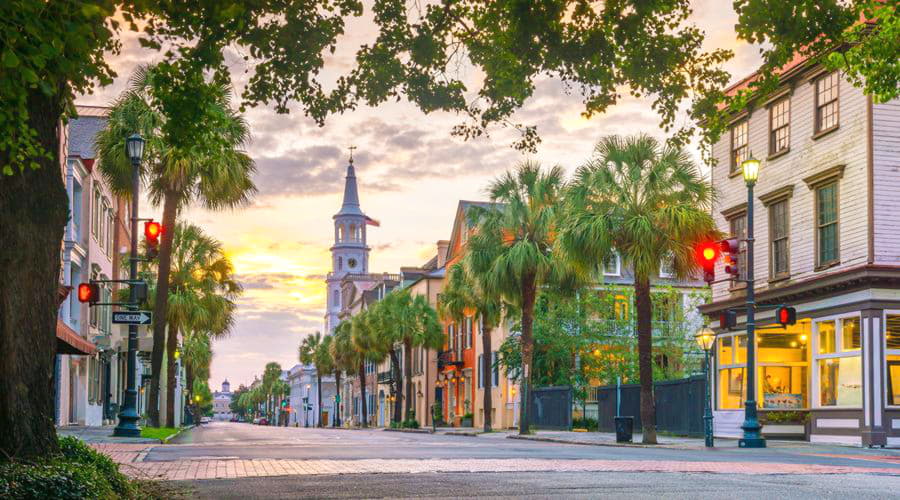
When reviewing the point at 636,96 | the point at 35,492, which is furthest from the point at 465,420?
the point at 35,492

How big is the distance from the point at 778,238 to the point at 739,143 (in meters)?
3.93

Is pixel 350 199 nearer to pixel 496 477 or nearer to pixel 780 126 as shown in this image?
pixel 780 126

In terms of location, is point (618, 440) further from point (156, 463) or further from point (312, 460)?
point (156, 463)

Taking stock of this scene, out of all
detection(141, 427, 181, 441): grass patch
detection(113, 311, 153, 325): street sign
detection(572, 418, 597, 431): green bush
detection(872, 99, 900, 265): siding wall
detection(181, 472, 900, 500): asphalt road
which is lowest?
detection(572, 418, 597, 431): green bush

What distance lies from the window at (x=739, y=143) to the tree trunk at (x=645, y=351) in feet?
21.3

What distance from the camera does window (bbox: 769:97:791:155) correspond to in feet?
101

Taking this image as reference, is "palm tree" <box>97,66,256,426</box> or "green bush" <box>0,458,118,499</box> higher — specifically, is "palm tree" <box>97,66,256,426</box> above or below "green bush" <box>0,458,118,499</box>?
above

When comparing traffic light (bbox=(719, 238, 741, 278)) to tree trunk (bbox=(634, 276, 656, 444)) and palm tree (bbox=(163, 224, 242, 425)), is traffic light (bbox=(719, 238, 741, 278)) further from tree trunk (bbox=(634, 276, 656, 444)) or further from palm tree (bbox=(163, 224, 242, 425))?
palm tree (bbox=(163, 224, 242, 425))

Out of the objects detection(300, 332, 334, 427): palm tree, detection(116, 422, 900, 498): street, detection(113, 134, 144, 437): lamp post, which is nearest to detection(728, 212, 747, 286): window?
detection(116, 422, 900, 498): street

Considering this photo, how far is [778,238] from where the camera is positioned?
31.4 m

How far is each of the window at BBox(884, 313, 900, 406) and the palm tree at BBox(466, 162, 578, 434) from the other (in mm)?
14154

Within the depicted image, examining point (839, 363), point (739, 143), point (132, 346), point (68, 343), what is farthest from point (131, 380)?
point (739, 143)

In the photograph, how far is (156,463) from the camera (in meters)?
16.8

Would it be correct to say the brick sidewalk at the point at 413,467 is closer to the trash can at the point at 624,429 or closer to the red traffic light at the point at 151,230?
the red traffic light at the point at 151,230
